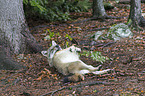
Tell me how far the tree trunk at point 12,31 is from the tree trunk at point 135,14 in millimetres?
4263

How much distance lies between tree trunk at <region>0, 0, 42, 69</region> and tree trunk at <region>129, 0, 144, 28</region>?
14.0 ft

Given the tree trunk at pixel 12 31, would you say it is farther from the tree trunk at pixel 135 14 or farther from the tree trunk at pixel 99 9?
the tree trunk at pixel 99 9

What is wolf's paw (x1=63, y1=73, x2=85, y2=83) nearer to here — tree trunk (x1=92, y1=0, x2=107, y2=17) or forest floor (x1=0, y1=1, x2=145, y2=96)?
forest floor (x1=0, y1=1, x2=145, y2=96)

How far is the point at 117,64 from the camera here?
528 centimetres

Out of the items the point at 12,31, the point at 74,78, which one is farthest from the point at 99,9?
the point at 74,78

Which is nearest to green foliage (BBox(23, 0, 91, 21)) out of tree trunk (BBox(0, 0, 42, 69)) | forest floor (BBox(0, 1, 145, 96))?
forest floor (BBox(0, 1, 145, 96))

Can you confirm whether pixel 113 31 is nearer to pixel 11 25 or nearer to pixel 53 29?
pixel 53 29

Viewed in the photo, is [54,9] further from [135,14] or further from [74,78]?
[74,78]

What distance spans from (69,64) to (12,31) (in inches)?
89.6

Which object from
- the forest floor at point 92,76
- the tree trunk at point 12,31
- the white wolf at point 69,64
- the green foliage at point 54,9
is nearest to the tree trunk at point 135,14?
the forest floor at point 92,76

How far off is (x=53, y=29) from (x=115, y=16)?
11.3 feet

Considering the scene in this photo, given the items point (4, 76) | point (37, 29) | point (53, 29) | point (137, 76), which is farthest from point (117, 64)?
point (37, 29)

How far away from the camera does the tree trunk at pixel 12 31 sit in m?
5.72

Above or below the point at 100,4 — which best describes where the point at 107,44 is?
below
